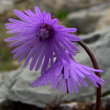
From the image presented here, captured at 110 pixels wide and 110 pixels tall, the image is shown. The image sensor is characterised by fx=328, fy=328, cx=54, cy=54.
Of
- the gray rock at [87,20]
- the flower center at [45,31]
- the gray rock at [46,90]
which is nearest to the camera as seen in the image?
the flower center at [45,31]

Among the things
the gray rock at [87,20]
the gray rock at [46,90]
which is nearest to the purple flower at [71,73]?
the gray rock at [46,90]

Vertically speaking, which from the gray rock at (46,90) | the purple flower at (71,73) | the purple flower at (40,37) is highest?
the purple flower at (40,37)

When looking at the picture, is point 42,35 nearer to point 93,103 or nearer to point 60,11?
point 93,103

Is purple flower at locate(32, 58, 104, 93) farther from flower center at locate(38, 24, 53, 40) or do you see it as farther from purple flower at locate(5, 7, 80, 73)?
flower center at locate(38, 24, 53, 40)

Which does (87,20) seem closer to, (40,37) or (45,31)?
(40,37)

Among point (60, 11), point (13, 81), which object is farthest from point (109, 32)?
point (60, 11)

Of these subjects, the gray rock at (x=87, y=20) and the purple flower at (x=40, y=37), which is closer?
the purple flower at (x=40, y=37)

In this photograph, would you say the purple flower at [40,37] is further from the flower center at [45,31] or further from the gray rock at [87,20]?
the gray rock at [87,20]

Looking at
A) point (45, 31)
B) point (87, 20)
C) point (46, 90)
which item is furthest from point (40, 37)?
point (87, 20)
